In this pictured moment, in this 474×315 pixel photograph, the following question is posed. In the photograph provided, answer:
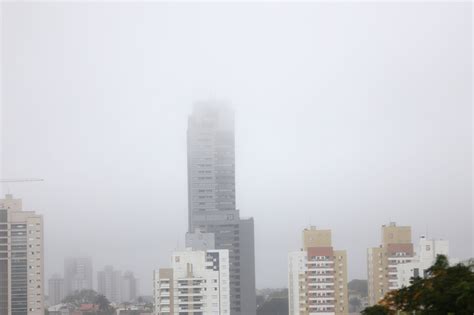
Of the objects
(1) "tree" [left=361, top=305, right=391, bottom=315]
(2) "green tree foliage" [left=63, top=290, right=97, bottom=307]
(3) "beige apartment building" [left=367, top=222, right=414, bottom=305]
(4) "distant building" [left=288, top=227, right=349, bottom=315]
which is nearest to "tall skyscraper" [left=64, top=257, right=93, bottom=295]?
(2) "green tree foliage" [left=63, top=290, right=97, bottom=307]

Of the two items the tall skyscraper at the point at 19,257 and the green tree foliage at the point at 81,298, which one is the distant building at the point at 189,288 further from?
the tall skyscraper at the point at 19,257

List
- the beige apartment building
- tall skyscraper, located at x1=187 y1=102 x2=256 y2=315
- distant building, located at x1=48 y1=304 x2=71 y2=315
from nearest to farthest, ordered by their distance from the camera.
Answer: the beige apartment building, distant building, located at x1=48 y1=304 x2=71 y2=315, tall skyscraper, located at x1=187 y1=102 x2=256 y2=315

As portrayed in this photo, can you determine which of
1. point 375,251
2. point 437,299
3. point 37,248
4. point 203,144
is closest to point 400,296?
point 437,299

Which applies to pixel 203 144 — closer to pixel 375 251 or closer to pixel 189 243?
pixel 189 243

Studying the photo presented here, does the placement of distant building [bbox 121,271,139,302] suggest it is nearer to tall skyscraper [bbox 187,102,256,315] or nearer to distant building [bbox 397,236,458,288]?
tall skyscraper [bbox 187,102,256,315]

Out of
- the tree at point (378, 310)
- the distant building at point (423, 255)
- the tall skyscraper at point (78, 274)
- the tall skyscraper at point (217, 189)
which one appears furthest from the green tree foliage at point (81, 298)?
the tree at point (378, 310)

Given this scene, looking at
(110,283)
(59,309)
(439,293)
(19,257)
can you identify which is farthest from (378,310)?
Result: (19,257)
